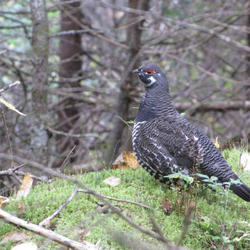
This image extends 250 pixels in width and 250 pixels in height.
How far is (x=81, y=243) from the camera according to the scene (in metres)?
3.24

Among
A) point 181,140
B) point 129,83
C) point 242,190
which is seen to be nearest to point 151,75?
point 181,140

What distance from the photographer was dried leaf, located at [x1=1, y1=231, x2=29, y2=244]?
3364 millimetres

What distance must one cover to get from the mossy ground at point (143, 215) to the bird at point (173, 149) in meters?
0.24

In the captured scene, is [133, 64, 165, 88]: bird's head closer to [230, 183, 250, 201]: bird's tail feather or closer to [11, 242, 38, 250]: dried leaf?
[230, 183, 250, 201]: bird's tail feather

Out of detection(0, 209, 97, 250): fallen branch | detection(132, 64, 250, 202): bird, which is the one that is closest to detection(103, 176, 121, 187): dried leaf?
detection(132, 64, 250, 202): bird

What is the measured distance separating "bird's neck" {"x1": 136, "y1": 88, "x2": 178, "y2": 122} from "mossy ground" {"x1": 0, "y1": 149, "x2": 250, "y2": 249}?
3.09 feet

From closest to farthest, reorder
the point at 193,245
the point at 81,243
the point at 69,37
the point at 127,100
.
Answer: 1. the point at 81,243
2. the point at 193,245
3. the point at 127,100
4. the point at 69,37

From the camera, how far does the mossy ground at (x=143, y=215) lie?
11.3 ft

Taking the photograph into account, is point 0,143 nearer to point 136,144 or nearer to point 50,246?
point 136,144

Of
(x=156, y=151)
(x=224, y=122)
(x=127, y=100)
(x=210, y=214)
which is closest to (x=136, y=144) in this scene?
(x=156, y=151)

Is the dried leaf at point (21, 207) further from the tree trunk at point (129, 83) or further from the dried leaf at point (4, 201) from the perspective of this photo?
the tree trunk at point (129, 83)

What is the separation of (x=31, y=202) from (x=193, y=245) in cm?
171

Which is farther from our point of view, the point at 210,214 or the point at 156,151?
the point at 156,151

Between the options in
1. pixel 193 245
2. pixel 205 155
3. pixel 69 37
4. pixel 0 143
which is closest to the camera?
pixel 193 245
